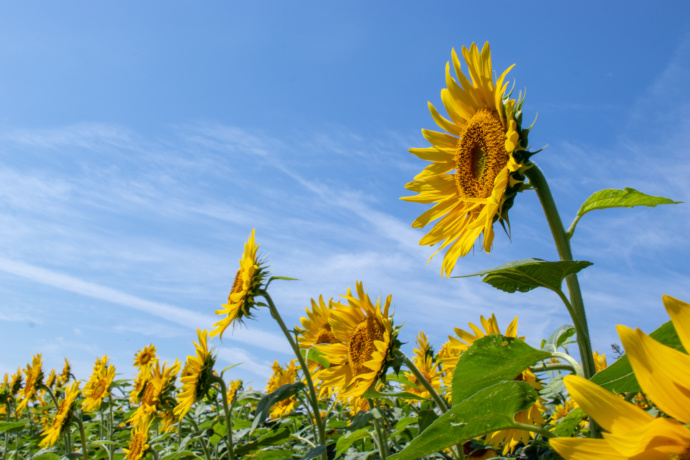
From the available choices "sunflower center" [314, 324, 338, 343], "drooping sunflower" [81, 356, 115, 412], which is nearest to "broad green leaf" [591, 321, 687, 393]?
"sunflower center" [314, 324, 338, 343]

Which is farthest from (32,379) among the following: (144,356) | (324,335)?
(324,335)

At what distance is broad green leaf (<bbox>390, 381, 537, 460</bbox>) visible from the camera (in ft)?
3.88

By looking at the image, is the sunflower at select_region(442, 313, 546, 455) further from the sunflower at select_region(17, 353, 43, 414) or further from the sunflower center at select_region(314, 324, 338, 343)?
the sunflower at select_region(17, 353, 43, 414)

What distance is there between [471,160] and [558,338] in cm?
78

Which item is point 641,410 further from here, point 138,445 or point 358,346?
point 138,445

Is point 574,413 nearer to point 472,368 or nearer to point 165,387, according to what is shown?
point 472,368

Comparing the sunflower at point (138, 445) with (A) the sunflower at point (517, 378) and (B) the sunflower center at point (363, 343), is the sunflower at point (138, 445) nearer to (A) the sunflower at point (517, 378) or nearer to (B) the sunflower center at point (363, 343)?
(B) the sunflower center at point (363, 343)

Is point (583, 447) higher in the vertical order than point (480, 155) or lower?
lower

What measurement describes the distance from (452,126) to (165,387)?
5.31m

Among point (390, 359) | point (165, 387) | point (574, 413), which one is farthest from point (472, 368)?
point (165, 387)

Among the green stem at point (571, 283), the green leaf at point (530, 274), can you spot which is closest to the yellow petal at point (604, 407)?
the green leaf at point (530, 274)

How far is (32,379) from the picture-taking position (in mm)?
9719

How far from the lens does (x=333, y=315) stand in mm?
4004

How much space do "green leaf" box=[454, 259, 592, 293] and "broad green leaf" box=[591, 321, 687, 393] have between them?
10.7 inches
